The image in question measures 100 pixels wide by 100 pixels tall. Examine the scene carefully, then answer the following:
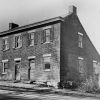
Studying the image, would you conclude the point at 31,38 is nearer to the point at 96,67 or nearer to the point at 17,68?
the point at 17,68

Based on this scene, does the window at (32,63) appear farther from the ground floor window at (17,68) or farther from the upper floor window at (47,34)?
the upper floor window at (47,34)

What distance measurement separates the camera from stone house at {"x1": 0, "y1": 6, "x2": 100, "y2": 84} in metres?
22.7

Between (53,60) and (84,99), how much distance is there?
9.62 m

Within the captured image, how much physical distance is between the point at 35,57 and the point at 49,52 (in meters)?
2.33

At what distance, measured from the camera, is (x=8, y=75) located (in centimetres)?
2811

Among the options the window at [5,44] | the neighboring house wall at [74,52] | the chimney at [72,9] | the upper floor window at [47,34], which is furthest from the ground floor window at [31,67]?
the chimney at [72,9]

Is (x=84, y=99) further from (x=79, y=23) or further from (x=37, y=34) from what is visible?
(x=79, y=23)

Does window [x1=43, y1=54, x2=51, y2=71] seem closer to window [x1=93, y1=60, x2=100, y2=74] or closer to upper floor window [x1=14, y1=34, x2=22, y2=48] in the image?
upper floor window [x1=14, y1=34, x2=22, y2=48]

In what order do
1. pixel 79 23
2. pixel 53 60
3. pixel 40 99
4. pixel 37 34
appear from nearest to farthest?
pixel 40 99 → pixel 53 60 → pixel 37 34 → pixel 79 23

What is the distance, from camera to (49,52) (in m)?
23.3

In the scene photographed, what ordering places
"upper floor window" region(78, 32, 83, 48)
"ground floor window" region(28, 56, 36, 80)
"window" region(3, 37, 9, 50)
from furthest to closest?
"window" region(3, 37, 9, 50) < "upper floor window" region(78, 32, 83, 48) < "ground floor window" region(28, 56, 36, 80)

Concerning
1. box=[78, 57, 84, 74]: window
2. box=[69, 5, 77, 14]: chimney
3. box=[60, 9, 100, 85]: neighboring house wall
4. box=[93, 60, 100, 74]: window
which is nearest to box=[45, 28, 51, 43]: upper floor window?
box=[60, 9, 100, 85]: neighboring house wall

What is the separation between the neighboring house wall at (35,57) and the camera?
888 inches

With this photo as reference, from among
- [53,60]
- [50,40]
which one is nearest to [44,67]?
[53,60]
